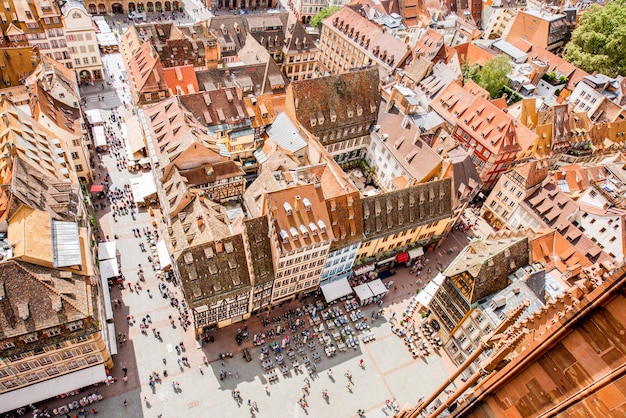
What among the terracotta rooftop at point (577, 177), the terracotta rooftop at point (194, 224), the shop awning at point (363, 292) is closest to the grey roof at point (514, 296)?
the shop awning at point (363, 292)

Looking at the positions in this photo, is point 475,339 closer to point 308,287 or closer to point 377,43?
point 308,287

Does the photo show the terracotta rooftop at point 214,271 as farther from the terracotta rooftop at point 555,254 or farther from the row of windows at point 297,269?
the terracotta rooftop at point 555,254

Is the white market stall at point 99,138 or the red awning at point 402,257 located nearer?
the red awning at point 402,257

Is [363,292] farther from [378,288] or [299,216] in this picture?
[299,216]

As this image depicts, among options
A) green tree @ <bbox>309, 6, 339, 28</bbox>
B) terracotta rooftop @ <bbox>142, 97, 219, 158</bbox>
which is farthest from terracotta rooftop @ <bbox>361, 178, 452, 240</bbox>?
green tree @ <bbox>309, 6, 339, 28</bbox>

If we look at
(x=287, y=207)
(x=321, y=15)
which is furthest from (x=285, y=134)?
(x=321, y=15)

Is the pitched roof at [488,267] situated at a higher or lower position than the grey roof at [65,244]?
lower

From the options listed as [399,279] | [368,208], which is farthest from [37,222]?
[399,279]
